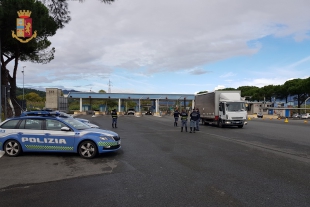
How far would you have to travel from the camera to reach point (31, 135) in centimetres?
915

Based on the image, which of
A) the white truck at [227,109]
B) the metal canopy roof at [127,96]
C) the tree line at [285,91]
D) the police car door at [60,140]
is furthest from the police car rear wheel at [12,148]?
the tree line at [285,91]

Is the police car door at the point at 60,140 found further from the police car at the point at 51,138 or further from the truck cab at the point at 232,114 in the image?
the truck cab at the point at 232,114

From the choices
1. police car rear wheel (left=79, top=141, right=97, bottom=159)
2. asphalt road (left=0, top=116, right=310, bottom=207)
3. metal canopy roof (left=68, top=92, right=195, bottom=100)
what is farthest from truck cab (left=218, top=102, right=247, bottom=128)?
metal canopy roof (left=68, top=92, right=195, bottom=100)

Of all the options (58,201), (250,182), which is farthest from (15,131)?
(250,182)

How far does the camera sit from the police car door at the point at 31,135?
9109 mm

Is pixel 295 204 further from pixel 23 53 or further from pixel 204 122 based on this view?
pixel 23 53

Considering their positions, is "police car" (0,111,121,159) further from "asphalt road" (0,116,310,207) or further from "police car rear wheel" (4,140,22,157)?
"asphalt road" (0,116,310,207)

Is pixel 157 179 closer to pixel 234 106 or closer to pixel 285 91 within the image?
pixel 234 106

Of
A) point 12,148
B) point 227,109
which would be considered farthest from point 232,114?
point 12,148

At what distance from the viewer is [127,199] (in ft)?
16.2

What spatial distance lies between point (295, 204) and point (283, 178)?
1787mm

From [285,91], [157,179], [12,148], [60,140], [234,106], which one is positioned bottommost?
[157,179]

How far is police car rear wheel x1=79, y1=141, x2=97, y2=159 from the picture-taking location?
8820 mm

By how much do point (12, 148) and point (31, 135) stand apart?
0.80 metres
